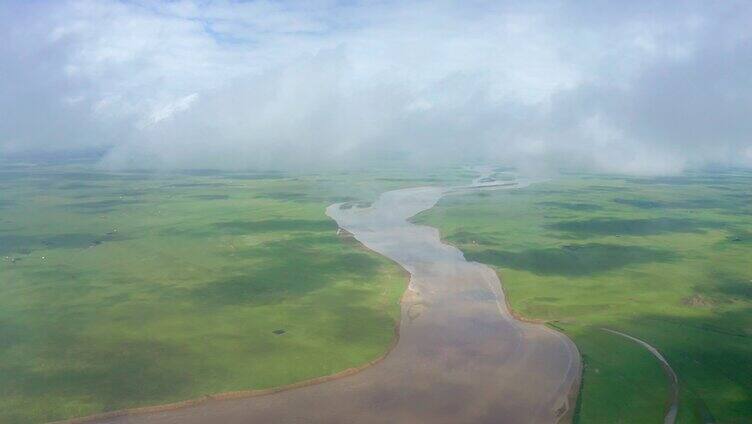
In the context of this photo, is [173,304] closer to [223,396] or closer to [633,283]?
[223,396]

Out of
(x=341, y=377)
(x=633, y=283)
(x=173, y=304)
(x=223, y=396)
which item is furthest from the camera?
(x=633, y=283)

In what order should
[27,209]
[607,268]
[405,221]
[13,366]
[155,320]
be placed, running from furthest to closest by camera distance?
[27,209] → [405,221] → [607,268] → [155,320] → [13,366]

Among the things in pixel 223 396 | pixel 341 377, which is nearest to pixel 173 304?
pixel 223 396

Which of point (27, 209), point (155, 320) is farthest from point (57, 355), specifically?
point (27, 209)

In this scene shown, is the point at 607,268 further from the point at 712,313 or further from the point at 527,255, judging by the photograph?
the point at 712,313

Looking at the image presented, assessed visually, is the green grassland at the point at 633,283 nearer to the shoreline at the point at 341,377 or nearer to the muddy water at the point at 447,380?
the shoreline at the point at 341,377

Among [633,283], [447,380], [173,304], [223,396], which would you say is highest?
[173,304]

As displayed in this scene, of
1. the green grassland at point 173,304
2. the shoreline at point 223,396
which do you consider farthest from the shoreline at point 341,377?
the green grassland at point 173,304
